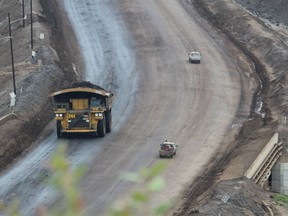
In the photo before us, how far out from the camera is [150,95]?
5600cm

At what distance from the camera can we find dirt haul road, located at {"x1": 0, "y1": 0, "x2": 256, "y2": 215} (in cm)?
3578

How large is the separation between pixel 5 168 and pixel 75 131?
19.2ft

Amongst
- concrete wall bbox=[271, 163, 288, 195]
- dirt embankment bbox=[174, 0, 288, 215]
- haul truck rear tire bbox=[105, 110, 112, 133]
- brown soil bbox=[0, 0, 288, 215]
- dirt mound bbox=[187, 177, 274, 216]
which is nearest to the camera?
dirt mound bbox=[187, 177, 274, 216]

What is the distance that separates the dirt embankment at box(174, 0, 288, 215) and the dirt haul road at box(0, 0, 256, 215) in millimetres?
943

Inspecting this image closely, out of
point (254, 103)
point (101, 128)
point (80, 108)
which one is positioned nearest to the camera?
point (80, 108)

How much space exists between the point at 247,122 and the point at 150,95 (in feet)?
33.0

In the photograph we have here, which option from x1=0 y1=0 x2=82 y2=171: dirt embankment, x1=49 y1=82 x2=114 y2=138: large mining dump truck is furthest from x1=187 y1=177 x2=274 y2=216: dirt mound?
x1=0 y1=0 x2=82 y2=171: dirt embankment

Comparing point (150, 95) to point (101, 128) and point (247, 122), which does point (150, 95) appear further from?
point (101, 128)

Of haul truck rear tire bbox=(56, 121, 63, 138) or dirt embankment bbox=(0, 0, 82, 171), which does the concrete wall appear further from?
dirt embankment bbox=(0, 0, 82, 171)

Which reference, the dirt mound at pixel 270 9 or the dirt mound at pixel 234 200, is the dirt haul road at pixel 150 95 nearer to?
the dirt mound at pixel 234 200

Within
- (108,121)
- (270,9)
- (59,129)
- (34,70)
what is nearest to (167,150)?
(108,121)

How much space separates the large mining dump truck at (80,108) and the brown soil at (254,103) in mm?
2910

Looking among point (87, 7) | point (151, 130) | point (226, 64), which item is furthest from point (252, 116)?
point (87, 7)

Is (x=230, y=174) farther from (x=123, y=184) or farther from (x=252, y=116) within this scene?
(x=252, y=116)
